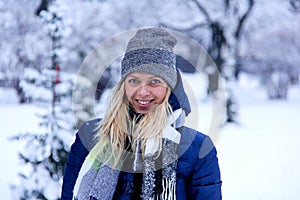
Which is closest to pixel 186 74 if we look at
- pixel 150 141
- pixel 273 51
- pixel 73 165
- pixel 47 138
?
pixel 273 51

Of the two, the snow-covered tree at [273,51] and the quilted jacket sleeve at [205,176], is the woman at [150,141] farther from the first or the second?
the snow-covered tree at [273,51]

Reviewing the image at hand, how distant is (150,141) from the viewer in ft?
5.50

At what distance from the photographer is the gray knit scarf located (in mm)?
1633

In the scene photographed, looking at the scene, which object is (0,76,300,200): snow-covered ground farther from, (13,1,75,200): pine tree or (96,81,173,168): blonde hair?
(96,81,173,168): blonde hair

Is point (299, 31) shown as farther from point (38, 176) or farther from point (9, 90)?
point (38, 176)

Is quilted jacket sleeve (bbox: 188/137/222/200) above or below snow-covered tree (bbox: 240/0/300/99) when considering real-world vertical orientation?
below

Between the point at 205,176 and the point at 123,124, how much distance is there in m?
0.41

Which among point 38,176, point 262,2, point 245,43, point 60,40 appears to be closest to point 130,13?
point 262,2

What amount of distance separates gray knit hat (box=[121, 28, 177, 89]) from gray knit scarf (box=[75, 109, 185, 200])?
18cm

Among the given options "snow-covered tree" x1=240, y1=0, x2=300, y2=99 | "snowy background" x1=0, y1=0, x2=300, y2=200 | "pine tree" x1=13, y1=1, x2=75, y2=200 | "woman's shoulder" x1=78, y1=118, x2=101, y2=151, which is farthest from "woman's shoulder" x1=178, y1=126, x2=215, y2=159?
"snow-covered tree" x1=240, y1=0, x2=300, y2=99

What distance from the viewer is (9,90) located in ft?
37.6

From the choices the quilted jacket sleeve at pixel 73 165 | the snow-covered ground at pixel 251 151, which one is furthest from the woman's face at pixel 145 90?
the snow-covered ground at pixel 251 151

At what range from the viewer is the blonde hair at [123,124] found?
167cm

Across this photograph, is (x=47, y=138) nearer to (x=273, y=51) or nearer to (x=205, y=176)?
(x=205, y=176)
